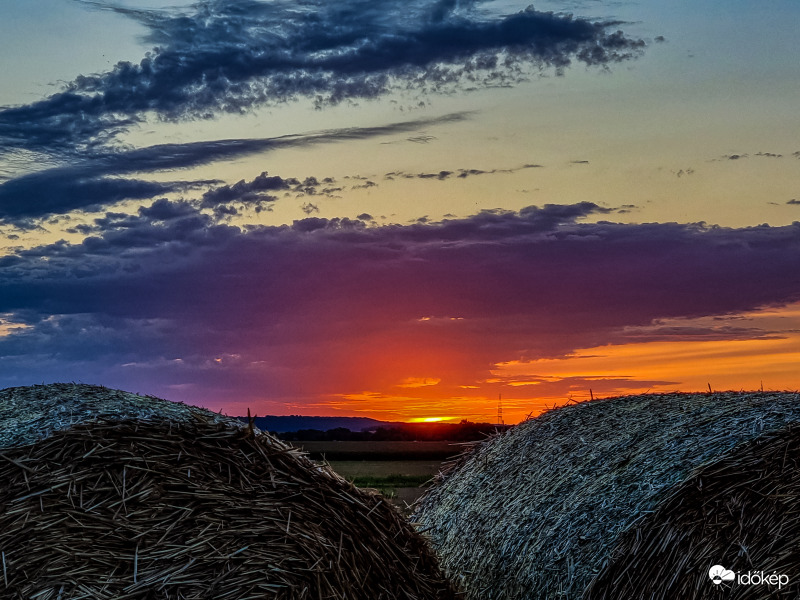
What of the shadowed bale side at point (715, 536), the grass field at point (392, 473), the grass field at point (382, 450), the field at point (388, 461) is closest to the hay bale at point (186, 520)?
the shadowed bale side at point (715, 536)

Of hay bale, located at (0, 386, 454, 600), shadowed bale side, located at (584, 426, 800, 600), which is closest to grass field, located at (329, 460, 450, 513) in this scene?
shadowed bale side, located at (584, 426, 800, 600)

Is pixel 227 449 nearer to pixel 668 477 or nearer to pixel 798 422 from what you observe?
pixel 668 477

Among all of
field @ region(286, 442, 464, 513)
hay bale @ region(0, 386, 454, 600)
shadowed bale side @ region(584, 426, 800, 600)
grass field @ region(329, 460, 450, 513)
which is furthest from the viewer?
field @ region(286, 442, 464, 513)

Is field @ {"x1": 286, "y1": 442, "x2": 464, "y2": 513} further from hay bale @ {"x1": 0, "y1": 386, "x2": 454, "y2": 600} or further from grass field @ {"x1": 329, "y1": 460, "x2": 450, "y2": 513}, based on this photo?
hay bale @ {"x1": 0, "y1": 386, "x2": 454, "y2": 600}

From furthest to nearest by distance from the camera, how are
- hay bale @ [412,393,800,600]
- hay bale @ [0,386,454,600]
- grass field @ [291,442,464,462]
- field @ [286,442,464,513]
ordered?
1. grass field @ [291,442,464,462]
2. field @ [286,442,464,513]
3. hay bale @ [412,393,800,600]
4. hay bale @ [0,386,454,600]

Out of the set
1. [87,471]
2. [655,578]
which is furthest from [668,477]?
[87,471]

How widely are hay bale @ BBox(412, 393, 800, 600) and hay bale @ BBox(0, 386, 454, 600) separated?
164cm

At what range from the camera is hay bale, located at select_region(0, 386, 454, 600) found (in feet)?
18.5

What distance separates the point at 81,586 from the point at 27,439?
162cm

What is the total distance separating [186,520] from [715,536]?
426cm

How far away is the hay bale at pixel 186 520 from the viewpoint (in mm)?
5645

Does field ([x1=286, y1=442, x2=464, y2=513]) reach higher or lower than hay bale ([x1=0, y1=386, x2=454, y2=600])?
lower

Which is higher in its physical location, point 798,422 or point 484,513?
point 798,422

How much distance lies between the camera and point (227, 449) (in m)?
6.58
